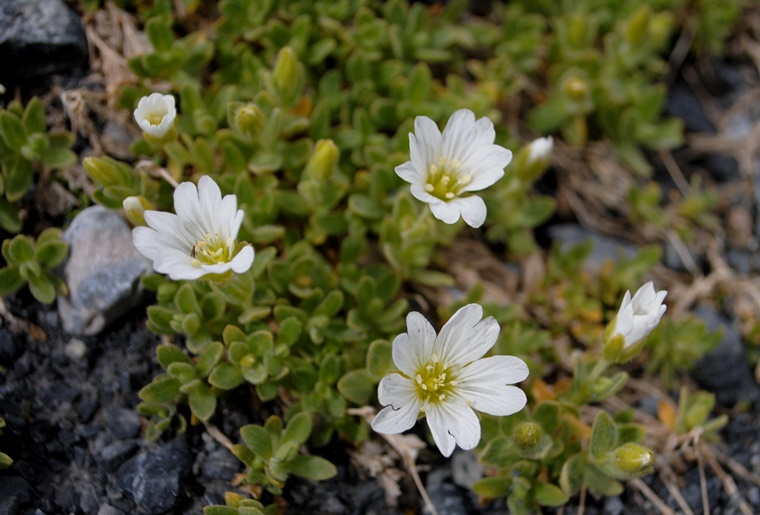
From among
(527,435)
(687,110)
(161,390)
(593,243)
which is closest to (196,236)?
(161,390)

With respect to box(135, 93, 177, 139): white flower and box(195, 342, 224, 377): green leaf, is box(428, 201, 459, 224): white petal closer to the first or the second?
box(195, 342, 224, 377): green leaf

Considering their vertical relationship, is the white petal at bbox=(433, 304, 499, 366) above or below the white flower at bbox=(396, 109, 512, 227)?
below

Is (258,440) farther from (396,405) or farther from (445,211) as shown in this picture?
(445,211)

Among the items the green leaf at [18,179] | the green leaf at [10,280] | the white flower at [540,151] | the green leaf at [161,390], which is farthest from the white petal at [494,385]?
the green leaf at [18,179]

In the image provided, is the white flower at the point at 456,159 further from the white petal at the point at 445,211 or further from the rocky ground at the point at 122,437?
the rocky ground at the point at 122,437

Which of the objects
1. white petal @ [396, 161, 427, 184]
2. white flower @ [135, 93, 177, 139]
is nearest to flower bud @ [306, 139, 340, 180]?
white petal @ [396, 161, 427, 184]

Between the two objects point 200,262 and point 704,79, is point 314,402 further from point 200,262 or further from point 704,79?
point 704,79
